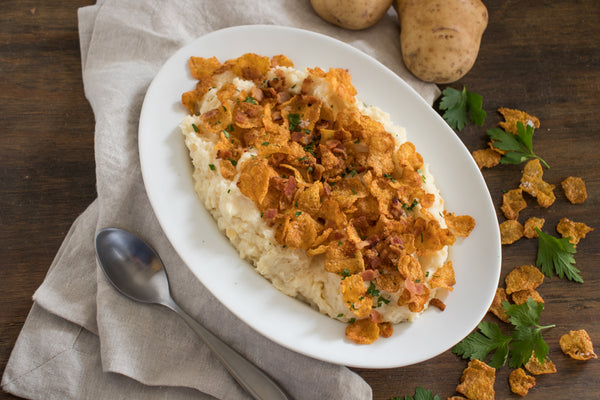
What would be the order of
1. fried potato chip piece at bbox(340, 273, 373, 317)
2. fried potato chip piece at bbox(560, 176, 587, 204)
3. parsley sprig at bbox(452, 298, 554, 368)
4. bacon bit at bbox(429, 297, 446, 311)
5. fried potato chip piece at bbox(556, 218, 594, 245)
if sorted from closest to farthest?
1. fried potato chip piece at bbox(340, 273, 373, 317)
2. bacon bit at bbox(429, 297, 446, 311)
3. parsley sprig at bbox(452, 298, 554, 368)
4. fried potato chip piece at bbox(556, 218, 594, 245)
5. fried potato chip piece at bbox(560, 176, 587, 204)

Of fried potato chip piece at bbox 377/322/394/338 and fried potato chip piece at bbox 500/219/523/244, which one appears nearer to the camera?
fried potato chip piece at bbox 377/322/394/338

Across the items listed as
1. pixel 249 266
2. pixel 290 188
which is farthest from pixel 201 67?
pixel 249 266

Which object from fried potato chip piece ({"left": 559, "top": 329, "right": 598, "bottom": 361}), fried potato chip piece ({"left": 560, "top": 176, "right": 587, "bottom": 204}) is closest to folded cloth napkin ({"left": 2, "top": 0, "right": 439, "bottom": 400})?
fried potato chip piece ({"left": 559, "top": 329, "right": 598, "bottom": 361})

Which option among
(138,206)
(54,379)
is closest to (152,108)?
(138,206)

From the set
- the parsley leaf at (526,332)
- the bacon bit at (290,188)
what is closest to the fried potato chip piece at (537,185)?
the parsley leaf at (526,332)

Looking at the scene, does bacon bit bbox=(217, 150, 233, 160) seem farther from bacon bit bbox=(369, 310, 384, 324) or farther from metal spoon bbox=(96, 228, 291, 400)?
bacon bit bbox=(369, 310, 384, 324)

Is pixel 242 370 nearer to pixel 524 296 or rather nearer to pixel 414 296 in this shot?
pixel 414 296

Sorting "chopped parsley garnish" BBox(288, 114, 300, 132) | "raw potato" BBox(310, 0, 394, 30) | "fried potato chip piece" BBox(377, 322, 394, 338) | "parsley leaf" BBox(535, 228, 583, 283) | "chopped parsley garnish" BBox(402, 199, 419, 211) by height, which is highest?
"raw potato" BBox(310, 0, 394, 30)
